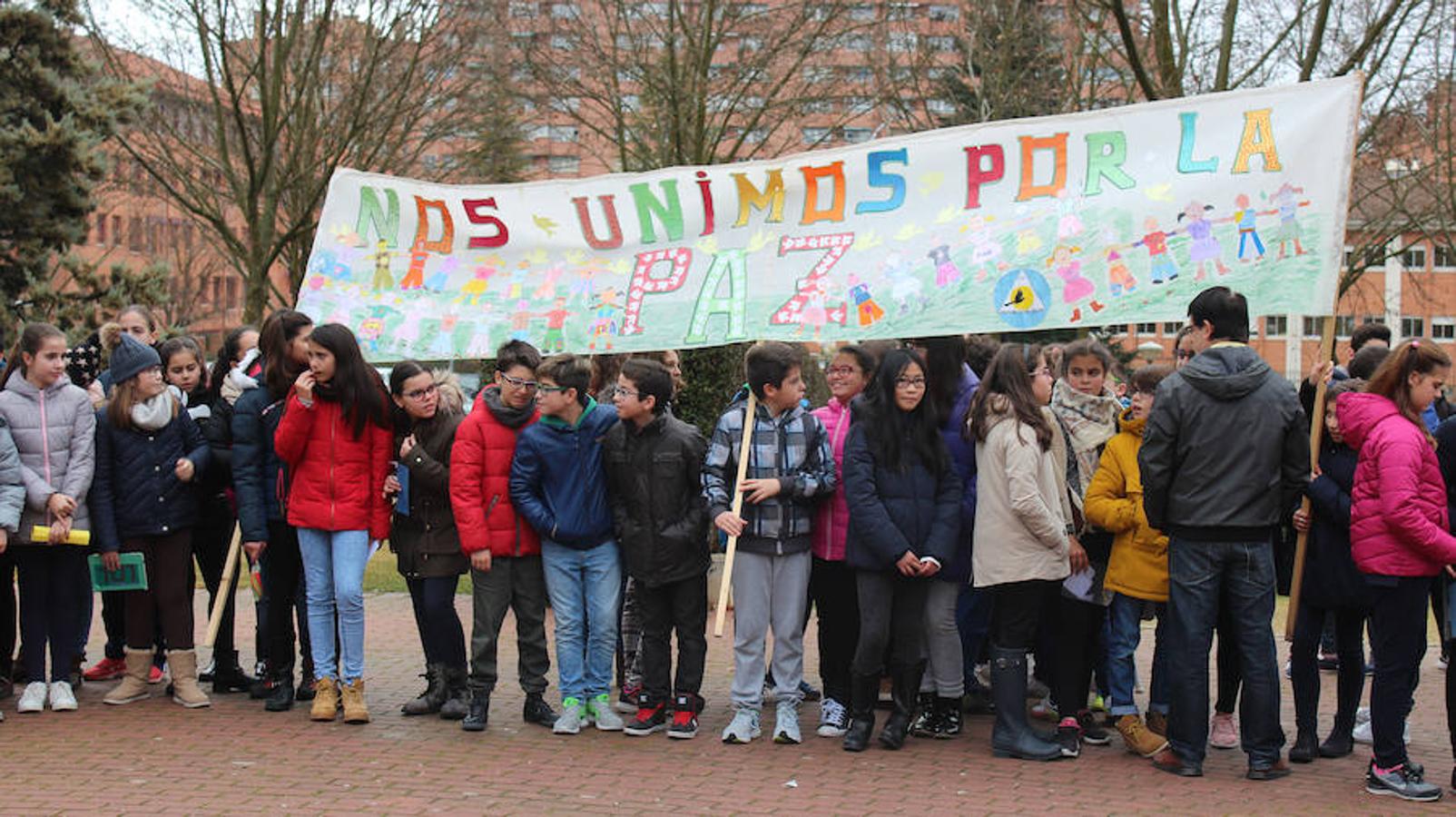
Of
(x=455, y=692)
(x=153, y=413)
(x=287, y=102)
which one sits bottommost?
(x=455, y=692)

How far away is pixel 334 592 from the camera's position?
8164 mm

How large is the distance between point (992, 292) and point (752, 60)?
1714 cm

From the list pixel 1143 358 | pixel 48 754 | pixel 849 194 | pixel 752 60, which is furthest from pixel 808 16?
pixel 48 754

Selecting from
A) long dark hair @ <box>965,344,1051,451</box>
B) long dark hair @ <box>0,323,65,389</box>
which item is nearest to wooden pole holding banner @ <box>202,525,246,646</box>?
long dark hair @ <box>0,323,65,389</box>

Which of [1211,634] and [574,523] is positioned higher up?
[574,523]

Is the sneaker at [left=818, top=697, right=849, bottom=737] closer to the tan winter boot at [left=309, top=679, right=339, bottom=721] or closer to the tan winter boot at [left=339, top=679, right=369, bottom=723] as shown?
the tan winter boot at [left=339, top=679, right=369, bottom=723]

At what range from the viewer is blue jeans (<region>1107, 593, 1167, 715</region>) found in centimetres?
748

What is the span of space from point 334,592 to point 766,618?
2324mm

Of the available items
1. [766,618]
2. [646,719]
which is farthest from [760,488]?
[646,719]

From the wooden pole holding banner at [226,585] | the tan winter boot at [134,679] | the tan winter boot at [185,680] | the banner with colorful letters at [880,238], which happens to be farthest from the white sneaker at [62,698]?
the banner with colorful letters at [880,238]

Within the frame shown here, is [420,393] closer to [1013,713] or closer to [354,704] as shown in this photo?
[354,704]

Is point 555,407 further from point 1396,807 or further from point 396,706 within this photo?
point 1396,807

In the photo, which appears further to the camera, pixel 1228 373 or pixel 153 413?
pixel 153 413

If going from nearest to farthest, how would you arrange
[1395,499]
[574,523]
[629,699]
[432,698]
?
[1395,499], [574,523], [432,698], [629,699]
